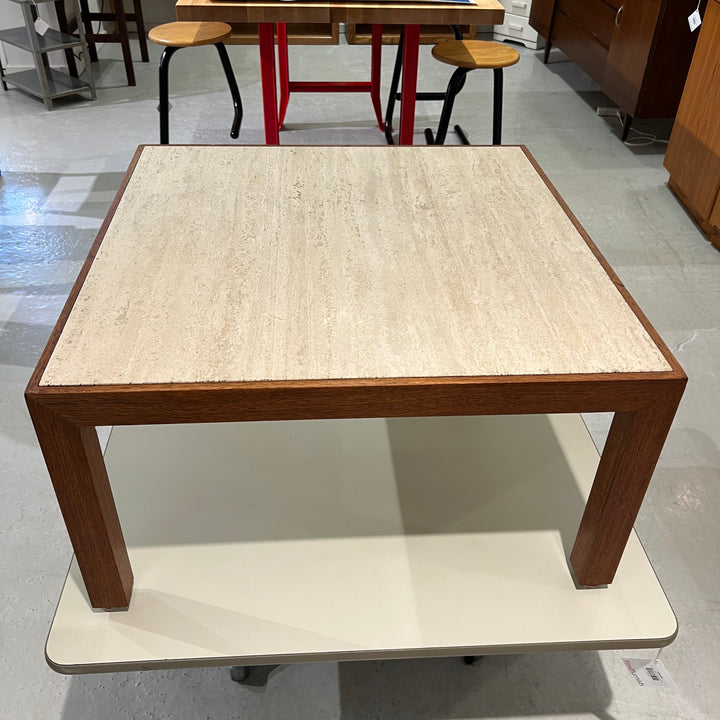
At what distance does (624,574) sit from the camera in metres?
1.01

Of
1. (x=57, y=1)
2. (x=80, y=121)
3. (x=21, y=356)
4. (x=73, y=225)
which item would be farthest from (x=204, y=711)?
(x=57, y=1)

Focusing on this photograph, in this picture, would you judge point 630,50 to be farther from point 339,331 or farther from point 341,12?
point 339,331

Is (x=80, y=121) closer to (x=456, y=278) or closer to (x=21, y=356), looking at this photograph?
(x=21, y=356)

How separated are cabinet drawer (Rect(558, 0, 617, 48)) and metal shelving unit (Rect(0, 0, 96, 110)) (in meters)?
2.49

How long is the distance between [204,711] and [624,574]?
69cm

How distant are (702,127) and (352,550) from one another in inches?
84.2

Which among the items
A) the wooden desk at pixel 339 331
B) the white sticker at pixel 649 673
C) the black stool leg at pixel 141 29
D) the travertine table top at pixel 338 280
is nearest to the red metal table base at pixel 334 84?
the black stool leg at pixel 141 29

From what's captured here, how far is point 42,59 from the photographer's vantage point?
354 cm

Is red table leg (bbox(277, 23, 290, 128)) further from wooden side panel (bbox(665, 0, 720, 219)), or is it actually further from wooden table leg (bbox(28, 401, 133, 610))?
wooden table leg (bbox(28, 401, 133, 610))

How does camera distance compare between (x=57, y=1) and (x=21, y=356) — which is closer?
(x=21, y=356)

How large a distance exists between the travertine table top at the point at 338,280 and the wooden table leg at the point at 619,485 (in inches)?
2.4

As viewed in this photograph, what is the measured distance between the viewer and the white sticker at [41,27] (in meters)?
3.56

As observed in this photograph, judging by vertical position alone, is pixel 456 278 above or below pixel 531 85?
above

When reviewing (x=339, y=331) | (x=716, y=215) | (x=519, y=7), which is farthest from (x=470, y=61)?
(x=519, y=7)
